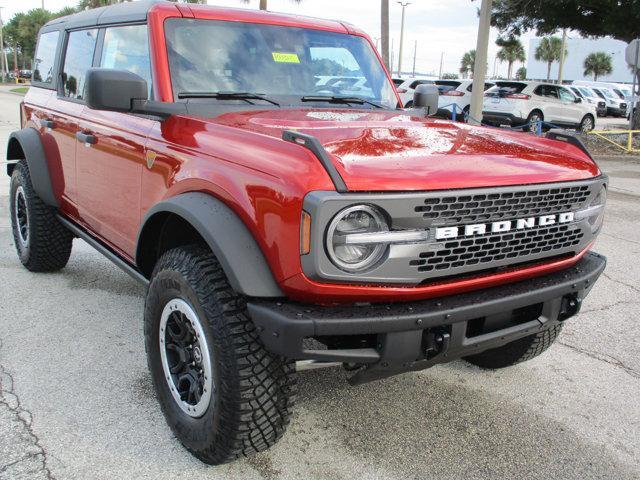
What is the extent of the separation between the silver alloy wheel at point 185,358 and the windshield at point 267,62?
115cm

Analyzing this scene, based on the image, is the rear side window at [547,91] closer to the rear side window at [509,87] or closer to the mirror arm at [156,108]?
the rear side window at [509,87]

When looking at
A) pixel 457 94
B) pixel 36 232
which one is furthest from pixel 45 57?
pixel 457 94

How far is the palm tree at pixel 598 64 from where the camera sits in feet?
236

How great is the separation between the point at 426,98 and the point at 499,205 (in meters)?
1.96

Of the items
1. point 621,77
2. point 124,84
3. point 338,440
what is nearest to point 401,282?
point 338,440

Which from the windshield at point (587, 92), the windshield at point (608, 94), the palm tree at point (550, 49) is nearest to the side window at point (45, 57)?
the windshield at point (587, 92)

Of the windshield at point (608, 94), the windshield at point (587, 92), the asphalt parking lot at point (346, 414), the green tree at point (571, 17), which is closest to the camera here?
the asphalt parking lot at point (346, 414)

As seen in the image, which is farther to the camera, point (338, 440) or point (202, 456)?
point (338, 440)

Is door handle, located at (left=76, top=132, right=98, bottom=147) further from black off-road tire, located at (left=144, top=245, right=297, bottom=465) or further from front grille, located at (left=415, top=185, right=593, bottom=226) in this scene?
front grille, located at (left=415, top=185, right=593, bottom=226)

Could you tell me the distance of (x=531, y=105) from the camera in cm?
1942

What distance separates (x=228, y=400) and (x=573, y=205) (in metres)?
1.66

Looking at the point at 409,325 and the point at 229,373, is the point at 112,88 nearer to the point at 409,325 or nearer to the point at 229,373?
the point at 229,373

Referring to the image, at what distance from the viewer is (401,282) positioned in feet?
7.11

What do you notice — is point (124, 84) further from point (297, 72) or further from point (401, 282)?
point (401, 282)
